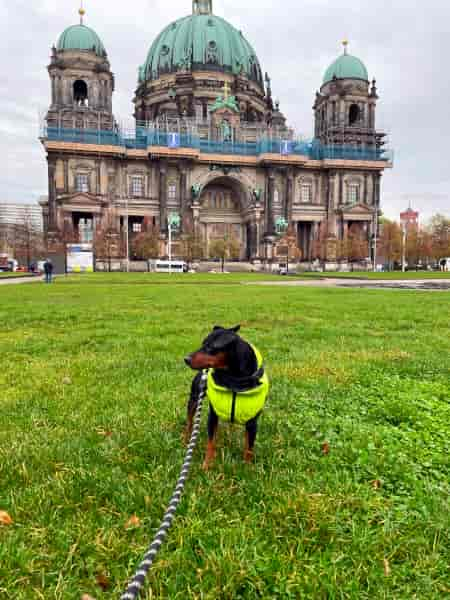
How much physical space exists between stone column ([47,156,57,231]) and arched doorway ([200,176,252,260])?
2437cm

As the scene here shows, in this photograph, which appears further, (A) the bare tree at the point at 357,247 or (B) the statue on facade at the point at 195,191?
(A) the bare tree at the point at 357,247

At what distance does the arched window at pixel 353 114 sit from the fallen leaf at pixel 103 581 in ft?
273

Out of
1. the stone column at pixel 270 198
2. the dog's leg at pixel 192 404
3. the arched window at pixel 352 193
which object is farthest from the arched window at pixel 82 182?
the dog's leg at pixel 192 404

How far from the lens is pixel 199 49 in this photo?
7288 cm

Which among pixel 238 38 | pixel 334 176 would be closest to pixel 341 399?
pixel 334 176

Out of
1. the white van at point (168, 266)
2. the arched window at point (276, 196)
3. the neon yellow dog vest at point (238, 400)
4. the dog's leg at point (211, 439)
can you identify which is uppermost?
the arched window at point (276, 196)

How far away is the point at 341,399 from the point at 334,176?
73.5m

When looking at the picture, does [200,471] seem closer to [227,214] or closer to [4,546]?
[4,546]

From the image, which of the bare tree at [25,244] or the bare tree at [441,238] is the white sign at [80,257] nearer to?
the bare tree at [25,244]

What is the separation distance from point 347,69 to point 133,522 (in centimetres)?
8470

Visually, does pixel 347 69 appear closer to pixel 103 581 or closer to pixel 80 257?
pixel 80 257

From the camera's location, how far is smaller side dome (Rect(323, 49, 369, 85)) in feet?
235

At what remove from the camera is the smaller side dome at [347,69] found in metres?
71.6

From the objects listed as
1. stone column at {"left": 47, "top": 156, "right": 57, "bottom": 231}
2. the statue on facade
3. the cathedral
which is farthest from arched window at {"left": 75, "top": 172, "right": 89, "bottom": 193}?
the statue on facade
